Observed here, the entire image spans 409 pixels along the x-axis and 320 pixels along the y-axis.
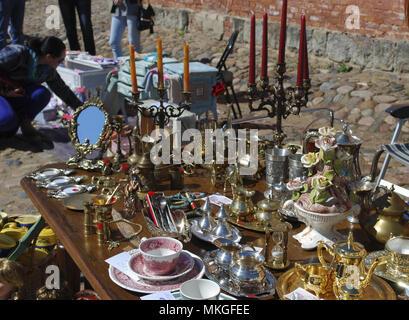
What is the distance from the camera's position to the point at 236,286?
1.76 m

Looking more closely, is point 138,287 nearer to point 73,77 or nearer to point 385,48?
point 73,77

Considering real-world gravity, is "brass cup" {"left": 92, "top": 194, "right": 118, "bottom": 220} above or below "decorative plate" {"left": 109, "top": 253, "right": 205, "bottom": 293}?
above

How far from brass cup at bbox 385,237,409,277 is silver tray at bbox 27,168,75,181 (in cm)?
188

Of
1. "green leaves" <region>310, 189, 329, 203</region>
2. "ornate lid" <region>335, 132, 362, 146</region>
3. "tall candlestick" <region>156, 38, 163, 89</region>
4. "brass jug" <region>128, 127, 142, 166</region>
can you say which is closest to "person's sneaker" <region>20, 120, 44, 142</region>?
"brass jug" <region>128, 127, 142, 166</region>

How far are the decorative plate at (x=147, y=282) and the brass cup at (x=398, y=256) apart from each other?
2.38 feet

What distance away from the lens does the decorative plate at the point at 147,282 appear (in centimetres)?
176

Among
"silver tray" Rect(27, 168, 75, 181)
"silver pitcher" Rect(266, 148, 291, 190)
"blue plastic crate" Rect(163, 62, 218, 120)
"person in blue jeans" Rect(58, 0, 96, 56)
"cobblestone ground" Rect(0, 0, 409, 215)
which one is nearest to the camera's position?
"silver pitcher" Rect(266, 148, 291, 190)

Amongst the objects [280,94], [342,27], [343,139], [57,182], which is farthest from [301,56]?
[342,27]

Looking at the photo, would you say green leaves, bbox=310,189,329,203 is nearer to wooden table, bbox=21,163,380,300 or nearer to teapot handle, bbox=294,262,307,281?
wooden table, bbox=21,163,380,300

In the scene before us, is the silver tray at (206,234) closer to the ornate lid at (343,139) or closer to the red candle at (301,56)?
the ornate lid at (343,139)

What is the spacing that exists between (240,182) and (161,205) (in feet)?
1.48

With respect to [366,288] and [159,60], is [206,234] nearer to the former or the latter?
[366,288]

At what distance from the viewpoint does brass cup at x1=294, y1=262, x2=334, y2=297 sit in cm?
173

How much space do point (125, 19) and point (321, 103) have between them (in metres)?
3.13
